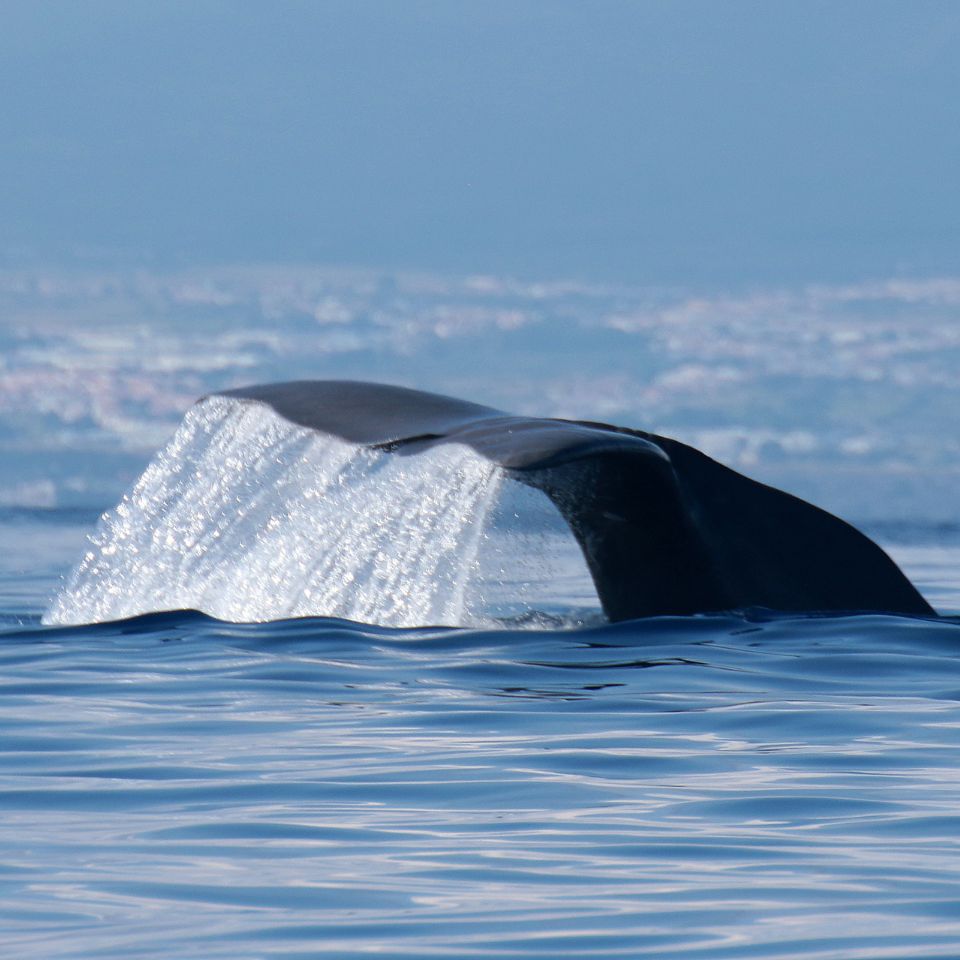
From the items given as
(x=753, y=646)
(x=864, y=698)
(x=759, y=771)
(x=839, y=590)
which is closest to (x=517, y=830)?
(x=759, y=771)

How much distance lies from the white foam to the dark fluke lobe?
5.9 inches

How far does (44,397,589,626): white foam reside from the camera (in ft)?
28.2

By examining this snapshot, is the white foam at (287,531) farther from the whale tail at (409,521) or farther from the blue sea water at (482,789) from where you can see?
the blue sea water at (482,789)

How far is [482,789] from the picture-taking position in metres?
6.23

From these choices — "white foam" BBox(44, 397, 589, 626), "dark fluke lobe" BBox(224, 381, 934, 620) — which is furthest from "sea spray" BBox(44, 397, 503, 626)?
A: "dark fluke lobe" BBox(224, 381, 934, 620)

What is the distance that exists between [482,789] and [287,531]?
3.31 m

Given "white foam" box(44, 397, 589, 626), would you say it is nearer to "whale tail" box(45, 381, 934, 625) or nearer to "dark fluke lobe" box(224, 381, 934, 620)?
"whale tail" box(45, 381, 934, 625)

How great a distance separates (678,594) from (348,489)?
1.71 meters

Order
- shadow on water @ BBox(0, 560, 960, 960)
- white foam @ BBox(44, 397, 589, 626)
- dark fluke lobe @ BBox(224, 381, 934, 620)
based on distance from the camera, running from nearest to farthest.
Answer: shadow on water @ BBox(0, 560, 960, 960), white foam @ BBox(44, 397, 589, 626), dark fluke lobe @ BBox(224, 381, 934, 620)

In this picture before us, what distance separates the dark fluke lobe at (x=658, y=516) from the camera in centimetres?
873

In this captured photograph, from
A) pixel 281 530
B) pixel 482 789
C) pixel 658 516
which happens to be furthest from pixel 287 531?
pixel 482 789

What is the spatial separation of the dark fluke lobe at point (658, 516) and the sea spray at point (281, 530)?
0.47ft

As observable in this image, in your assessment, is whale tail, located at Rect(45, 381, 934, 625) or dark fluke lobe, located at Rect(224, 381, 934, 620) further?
dark fluke lobe, located at Rect(224, 381, 934, 620)

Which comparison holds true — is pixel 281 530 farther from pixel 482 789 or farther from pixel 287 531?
pixel 482 789
